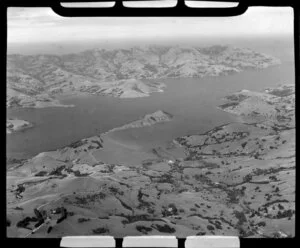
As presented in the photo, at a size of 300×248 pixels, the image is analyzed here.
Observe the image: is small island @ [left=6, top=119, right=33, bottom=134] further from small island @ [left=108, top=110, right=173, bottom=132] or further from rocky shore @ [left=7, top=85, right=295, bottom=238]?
small island @ [left=108, top=110, right=173, bottom=132]

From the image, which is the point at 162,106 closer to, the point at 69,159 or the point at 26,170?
the point at 69,159

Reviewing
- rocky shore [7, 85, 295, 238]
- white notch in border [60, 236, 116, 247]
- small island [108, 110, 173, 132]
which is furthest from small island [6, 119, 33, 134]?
white notch in border [60, 236, 116, 247]

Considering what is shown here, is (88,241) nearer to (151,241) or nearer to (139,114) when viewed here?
(151,241)

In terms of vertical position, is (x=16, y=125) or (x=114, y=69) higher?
(x=114, y=69)

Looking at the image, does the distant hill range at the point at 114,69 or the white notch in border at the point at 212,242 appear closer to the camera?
the white notch in border at the point at 212,242

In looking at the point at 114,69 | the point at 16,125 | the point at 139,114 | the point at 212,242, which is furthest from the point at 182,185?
the point at 16,125

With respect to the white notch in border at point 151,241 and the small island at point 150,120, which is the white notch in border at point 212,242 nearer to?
the white notch in border at point 151,241

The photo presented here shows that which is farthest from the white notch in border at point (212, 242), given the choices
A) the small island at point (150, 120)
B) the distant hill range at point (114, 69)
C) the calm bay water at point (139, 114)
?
the distant hill range at point (114, 69)
